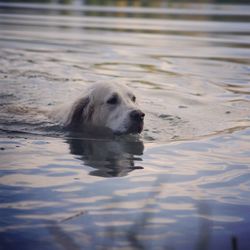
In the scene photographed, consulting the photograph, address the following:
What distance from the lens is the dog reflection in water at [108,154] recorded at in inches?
214

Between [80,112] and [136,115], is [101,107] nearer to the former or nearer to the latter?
[80,112]

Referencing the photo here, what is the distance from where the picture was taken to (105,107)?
24.2ft

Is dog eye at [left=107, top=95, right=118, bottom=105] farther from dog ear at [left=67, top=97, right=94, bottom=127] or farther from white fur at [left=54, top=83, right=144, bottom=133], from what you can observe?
dog ear at [left=67, top=97, right=94, bottom=127]

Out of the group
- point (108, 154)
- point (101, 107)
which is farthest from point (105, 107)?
point (108, 154)

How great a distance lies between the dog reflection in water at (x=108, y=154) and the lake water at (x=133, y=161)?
0.01 meters

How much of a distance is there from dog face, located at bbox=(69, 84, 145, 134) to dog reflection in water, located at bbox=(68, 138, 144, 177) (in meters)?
0.33

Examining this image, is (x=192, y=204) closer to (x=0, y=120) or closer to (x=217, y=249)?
(x=217, y=249)

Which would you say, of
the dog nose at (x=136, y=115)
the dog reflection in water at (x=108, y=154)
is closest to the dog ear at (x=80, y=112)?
the dog reflection in water at (x=108, y=154)

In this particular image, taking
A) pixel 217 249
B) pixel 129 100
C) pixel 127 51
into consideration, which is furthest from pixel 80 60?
pixel 217 249

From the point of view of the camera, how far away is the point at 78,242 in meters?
3.57

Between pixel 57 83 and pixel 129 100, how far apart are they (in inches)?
152

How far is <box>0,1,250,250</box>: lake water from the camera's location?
12.4 feet

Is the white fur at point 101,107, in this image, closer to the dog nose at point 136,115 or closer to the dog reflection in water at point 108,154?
the dog nose at point 136,115

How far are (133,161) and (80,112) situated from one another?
1934 mm
